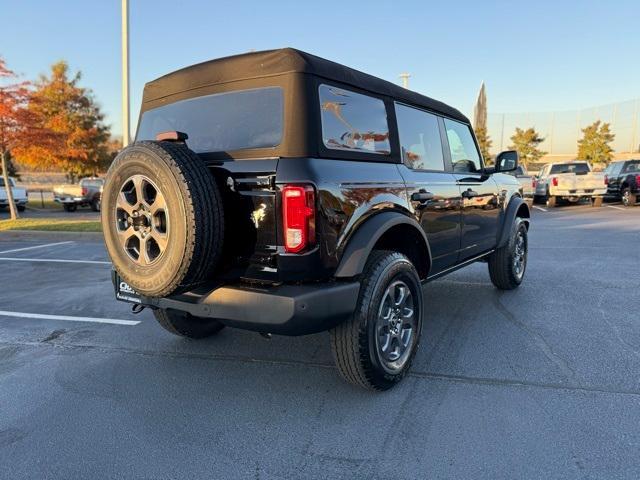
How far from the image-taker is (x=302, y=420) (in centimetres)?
283

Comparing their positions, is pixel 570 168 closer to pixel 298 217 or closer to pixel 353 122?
pixel 353 122

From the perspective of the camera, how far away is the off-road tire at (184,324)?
3.96 meters

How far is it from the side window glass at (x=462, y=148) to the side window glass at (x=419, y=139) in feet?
0.98

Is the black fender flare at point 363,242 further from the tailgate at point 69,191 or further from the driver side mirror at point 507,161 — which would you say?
the tailgate at point 69,191

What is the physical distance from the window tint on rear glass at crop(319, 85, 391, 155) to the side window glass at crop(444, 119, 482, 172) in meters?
1.28

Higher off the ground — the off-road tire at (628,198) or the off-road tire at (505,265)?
the off-road tire at (628,198)

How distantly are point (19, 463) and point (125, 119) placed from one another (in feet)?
34.0

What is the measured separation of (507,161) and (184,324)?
12.1 feet

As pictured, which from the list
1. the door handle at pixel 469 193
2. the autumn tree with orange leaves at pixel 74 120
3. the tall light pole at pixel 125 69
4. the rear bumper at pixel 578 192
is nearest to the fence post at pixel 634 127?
the rear bumper at pixel 578 192

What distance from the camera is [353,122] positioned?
10.4 ft

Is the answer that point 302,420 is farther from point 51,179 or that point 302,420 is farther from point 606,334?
point 51,179

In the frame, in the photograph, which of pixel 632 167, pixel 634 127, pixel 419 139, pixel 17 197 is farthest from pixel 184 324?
pixel 634 127

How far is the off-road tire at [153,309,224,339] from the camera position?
396cm

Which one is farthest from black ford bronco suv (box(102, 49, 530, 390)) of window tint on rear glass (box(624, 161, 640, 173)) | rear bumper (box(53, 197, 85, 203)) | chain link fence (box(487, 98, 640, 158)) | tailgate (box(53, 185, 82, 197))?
chain link fence (box(487, 98, 640, 158))
